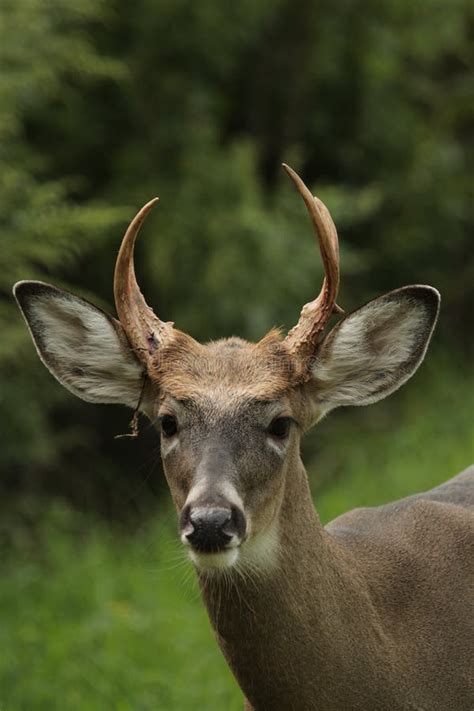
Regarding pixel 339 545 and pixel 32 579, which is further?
pixel 32 579

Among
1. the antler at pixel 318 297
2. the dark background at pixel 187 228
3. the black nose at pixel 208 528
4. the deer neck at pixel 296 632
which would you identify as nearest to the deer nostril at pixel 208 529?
the black nose at pixel 208 528

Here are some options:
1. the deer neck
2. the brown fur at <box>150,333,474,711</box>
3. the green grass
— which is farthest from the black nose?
the green grass

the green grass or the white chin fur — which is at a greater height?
the white chin fur

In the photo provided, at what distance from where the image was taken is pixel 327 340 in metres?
4.13

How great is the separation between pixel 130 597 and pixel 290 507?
3.44 metres

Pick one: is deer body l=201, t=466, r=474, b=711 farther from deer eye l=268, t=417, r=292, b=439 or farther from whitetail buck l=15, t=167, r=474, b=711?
deer eye l=268, t=417, r=292, b=439

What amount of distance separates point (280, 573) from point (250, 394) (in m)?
0.49

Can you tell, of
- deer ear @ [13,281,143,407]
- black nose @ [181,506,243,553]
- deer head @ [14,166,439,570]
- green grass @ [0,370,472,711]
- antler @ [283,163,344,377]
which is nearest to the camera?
black nose @ [181,506,243,553]

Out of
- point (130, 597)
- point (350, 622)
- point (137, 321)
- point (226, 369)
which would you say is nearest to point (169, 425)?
point (226, 369)

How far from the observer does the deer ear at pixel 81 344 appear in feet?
13.8

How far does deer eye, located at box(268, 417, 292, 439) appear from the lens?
3.92 meters

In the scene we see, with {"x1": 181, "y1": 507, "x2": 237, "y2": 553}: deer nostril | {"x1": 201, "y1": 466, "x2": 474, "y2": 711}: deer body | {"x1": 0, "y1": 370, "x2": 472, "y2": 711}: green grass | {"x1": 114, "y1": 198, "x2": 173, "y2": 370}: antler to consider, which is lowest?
{"x1": 0, "y1": 370, "x2": 472, "y2": 711}: green grass

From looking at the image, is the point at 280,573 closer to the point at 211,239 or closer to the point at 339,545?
the point at 339,545

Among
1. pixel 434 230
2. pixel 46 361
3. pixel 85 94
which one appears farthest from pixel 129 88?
pixel 46 361
